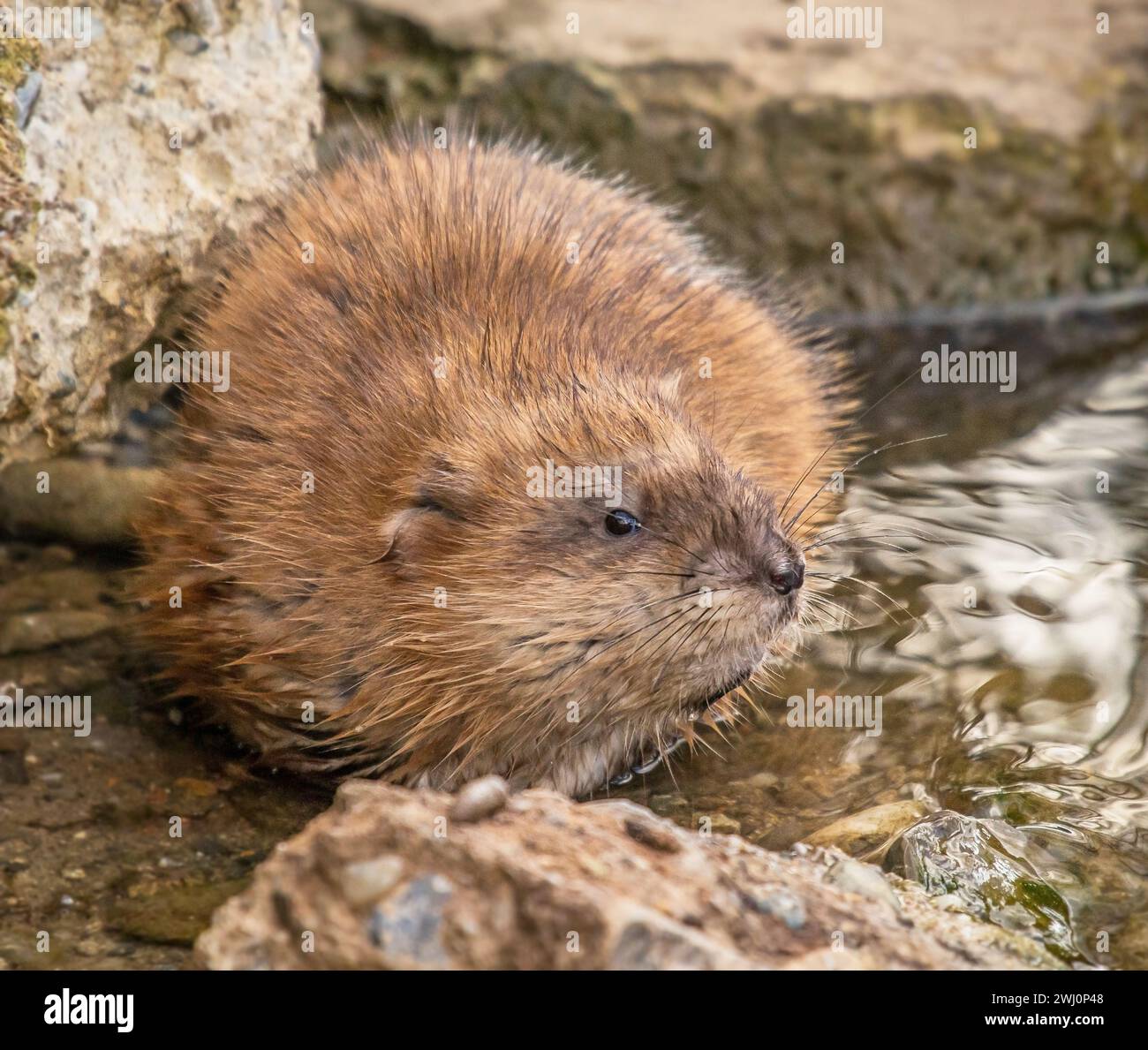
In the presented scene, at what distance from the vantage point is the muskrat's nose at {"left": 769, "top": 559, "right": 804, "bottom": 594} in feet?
13.9

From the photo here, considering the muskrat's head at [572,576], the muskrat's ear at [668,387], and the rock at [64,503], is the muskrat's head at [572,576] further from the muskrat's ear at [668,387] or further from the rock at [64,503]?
the rock at [64,503]

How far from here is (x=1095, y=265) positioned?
8.99 m

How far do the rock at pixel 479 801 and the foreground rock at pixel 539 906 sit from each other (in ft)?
0.08

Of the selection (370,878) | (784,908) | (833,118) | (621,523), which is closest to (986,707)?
(621,523)

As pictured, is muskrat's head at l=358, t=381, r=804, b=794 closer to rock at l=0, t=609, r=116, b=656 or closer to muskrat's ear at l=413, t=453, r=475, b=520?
muskrat's ear at l=413, t=453, r=475, b=520

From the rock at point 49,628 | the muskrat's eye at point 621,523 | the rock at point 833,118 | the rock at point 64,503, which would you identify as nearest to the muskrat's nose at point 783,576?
the muskrat's eye at point 621,523

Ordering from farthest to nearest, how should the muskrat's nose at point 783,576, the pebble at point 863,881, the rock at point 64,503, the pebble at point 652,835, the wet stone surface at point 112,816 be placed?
the rock at point 64,503
the muskrat's nose at point 783,576
the wet stone surface at point 112,816
the pebble at point 863,881
the pebble at point 652,835

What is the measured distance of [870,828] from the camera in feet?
14.3

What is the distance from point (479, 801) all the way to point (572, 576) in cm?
91

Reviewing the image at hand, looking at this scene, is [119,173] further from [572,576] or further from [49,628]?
[572,576]

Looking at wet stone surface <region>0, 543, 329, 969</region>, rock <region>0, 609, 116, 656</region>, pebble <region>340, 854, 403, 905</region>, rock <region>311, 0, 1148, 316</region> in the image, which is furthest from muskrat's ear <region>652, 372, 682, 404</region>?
rock <region>311, 0, 1148, 316</region>

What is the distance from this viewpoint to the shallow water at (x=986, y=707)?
4.07m
